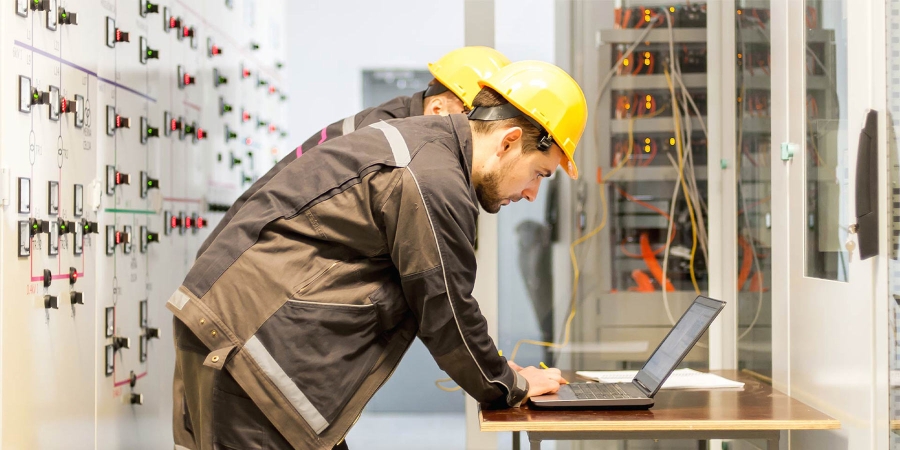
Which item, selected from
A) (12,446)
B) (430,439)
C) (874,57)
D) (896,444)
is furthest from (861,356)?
(430,439)

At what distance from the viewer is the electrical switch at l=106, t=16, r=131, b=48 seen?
2291mm

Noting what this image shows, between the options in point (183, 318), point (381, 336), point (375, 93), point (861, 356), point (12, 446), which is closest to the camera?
point (183, 318)

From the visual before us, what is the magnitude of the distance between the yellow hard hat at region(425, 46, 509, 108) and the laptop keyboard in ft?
3.19

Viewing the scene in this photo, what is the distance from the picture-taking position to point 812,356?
182 cm

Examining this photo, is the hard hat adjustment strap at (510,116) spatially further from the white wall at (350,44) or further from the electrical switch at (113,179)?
the white wall at (350,44)

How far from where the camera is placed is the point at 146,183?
8.65 feet

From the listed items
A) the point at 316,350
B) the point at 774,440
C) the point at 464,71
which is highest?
the point at 464,71

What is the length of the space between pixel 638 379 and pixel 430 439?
1854mm

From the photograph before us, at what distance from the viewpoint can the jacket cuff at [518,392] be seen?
154cm

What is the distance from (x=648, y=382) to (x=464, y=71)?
3.73 feet

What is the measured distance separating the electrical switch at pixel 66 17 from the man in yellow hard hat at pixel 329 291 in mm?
973

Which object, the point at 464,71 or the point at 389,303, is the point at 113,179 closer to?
the point at 464,71

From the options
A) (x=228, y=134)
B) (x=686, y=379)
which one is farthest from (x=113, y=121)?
(x=686, y=379)

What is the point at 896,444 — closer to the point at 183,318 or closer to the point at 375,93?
the point at 183,318
